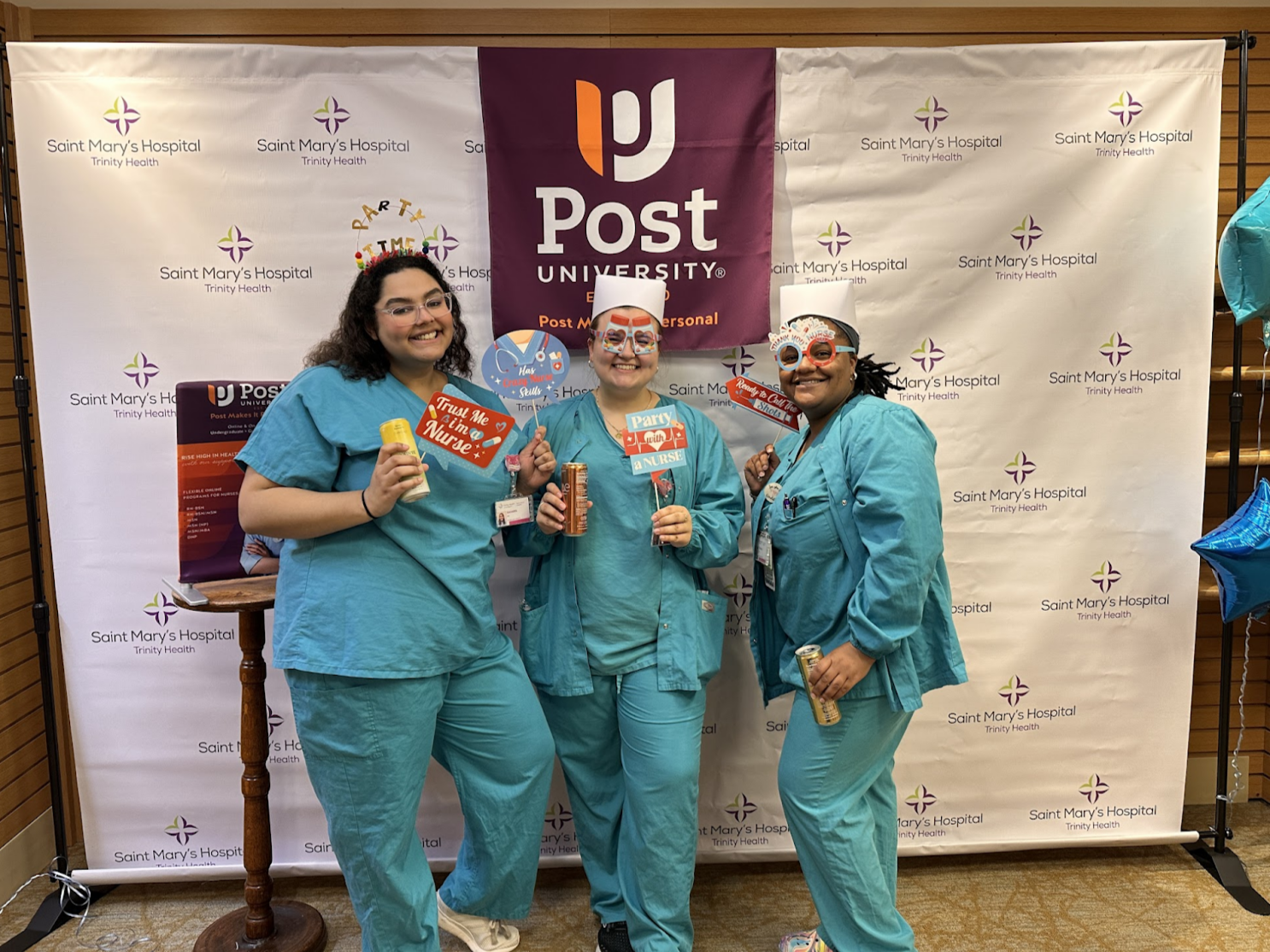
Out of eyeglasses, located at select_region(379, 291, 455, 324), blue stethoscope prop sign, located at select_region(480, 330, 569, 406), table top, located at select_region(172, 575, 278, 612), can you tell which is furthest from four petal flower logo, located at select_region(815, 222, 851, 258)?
table top, located at select_region(172, 575, 278, 612)

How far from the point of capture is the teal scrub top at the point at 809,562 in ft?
6.72

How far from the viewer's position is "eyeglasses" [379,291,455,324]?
2020mm

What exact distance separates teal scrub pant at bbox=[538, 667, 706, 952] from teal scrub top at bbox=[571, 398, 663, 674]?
8 cm

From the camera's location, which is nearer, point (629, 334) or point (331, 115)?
point (629, 334)

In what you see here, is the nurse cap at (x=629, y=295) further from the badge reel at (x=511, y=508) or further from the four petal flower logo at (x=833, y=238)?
the four petal flower logo at (x=833, y=238)

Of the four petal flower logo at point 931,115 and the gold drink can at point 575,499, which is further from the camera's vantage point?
the four petal flower logo at point 931,115

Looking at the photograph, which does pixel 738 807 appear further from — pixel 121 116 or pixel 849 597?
pixel 121 116

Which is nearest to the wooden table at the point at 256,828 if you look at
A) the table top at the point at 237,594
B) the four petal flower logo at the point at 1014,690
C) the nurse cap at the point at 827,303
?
the table top at the point at 237,594

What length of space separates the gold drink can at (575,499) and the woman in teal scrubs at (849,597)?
18.1 inches

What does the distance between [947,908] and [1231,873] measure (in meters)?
0.92

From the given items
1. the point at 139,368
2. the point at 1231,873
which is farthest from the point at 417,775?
the point at 1231,873

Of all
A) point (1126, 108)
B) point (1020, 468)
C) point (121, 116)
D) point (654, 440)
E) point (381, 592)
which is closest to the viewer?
point (381, 592)

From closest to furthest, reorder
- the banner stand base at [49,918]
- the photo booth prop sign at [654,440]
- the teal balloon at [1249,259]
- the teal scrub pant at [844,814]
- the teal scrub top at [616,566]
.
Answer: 1. the teal scrub pant at [844,814]
2. the photo booth prop sign at [654,440]
3. the teal scrub top at [616,566]
4. the teal balloon at [1249,259]
5. the banner stand base at [49,918]

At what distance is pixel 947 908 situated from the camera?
2637 millimetres
